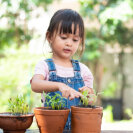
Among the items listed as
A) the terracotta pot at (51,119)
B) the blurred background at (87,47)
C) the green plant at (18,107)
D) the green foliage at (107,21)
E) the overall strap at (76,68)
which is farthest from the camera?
the green foliage at (107,21)

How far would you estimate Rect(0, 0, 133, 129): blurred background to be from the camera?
225 inches

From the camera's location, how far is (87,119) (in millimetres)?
1389

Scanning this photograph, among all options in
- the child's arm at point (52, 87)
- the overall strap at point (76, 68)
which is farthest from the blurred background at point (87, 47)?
the child's arm at point (52, 87)

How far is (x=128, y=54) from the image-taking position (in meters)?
8.52

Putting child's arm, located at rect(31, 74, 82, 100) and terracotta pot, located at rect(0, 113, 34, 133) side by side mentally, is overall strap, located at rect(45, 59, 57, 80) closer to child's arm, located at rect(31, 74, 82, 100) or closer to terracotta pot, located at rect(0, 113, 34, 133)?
child's arm, located at rect(31, 74, 82, 100)

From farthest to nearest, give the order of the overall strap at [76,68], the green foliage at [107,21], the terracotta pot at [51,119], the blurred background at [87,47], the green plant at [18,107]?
the green foliage at [107,21]
the blurred background at [87,47]
the overall strap at [76,68]
the green plant at [18,107]
the terracotta pot at [51,119]

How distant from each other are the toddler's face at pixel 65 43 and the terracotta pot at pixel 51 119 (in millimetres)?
533

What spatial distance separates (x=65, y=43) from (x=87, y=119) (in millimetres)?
575

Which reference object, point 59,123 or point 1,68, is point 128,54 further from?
point 59,123

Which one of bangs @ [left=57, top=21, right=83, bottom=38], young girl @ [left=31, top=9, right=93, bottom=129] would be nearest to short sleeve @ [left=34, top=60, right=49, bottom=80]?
young girl @ [left=31, top=9, right=93, bottom=129]

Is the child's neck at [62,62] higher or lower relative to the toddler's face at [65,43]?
lower

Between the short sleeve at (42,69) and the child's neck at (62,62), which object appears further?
the child's neck at (62,62)

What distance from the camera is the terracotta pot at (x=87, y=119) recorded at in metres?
1.38

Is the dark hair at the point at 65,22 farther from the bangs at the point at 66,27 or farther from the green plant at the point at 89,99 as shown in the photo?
the green plant at the point at 89,99
